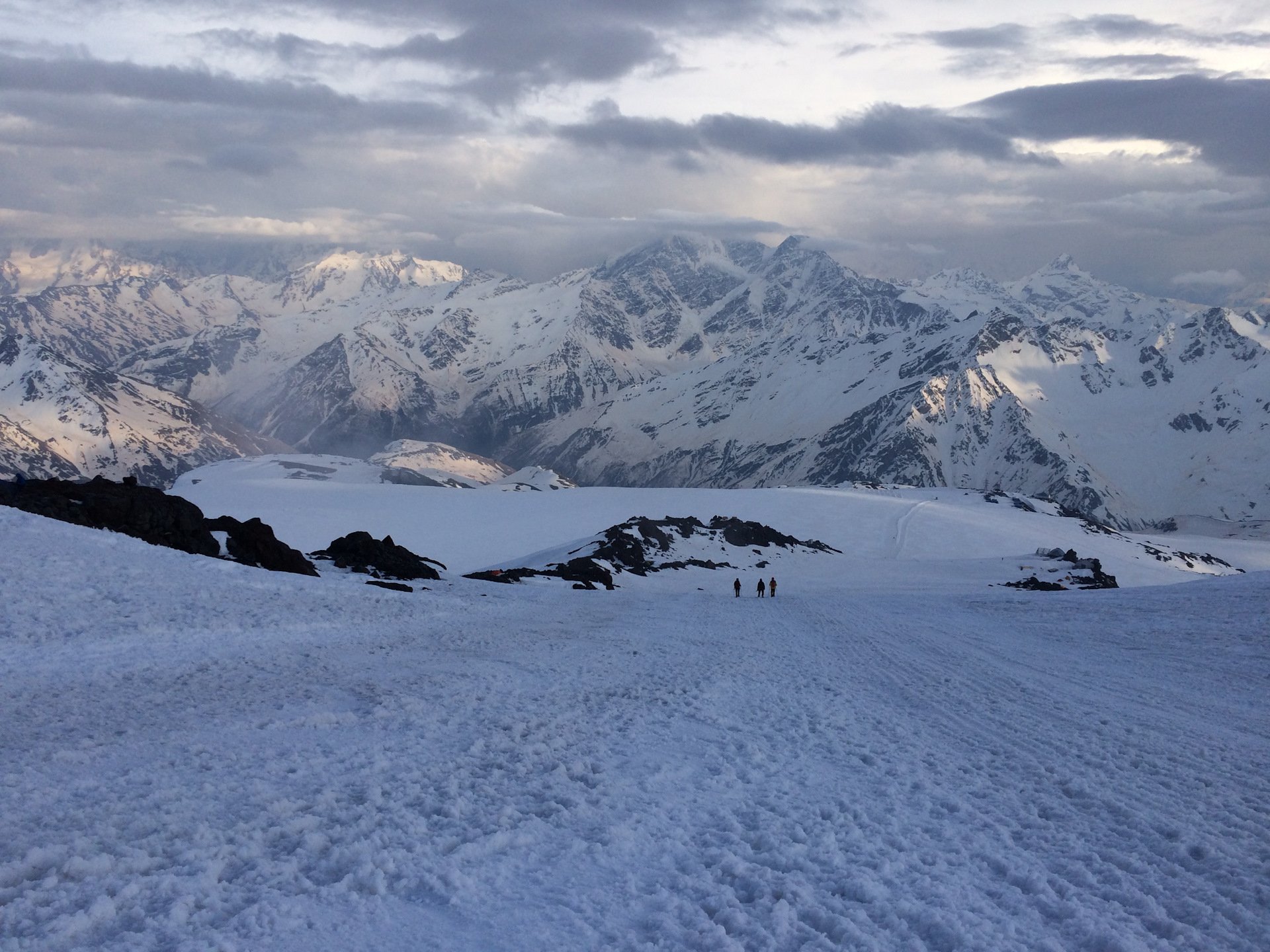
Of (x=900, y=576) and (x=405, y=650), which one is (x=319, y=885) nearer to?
(x=405, y=650)

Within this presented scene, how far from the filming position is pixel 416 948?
19.7ft

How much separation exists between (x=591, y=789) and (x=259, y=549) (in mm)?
20719

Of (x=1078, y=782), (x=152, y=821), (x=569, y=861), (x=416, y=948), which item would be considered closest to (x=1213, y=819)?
(x=1078, y=782)

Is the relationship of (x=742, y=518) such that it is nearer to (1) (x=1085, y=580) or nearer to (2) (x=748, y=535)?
(2) (x=748, y=535)

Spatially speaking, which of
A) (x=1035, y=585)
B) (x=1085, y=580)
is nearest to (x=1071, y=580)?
(x=1085, y=580)

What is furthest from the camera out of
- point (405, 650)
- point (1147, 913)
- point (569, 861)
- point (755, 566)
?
point (755, 566)

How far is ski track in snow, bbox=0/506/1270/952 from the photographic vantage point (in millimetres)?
6359

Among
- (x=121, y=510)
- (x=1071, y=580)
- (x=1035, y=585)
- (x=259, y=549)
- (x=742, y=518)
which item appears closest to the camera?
(x=121, y=510)

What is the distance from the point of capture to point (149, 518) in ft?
83.1

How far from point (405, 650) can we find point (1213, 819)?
42.6ft

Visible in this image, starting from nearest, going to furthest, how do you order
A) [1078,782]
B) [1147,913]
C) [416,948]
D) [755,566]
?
1. [416,948]
2. [1147,913]
3. [1078,782]
4. [755,566]

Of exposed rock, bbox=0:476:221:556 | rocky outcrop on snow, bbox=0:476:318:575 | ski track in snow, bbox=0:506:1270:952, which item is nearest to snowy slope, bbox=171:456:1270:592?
rocky outcrop on snow, bbox=0:476:318:575

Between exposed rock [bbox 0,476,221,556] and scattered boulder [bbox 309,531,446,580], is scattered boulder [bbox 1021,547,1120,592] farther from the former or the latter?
exposed rock [bbox 0,476,221,556]

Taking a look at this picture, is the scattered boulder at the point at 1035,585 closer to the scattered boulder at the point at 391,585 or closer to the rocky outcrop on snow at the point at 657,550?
the rocky outcrop on snow at the point at 657,550
